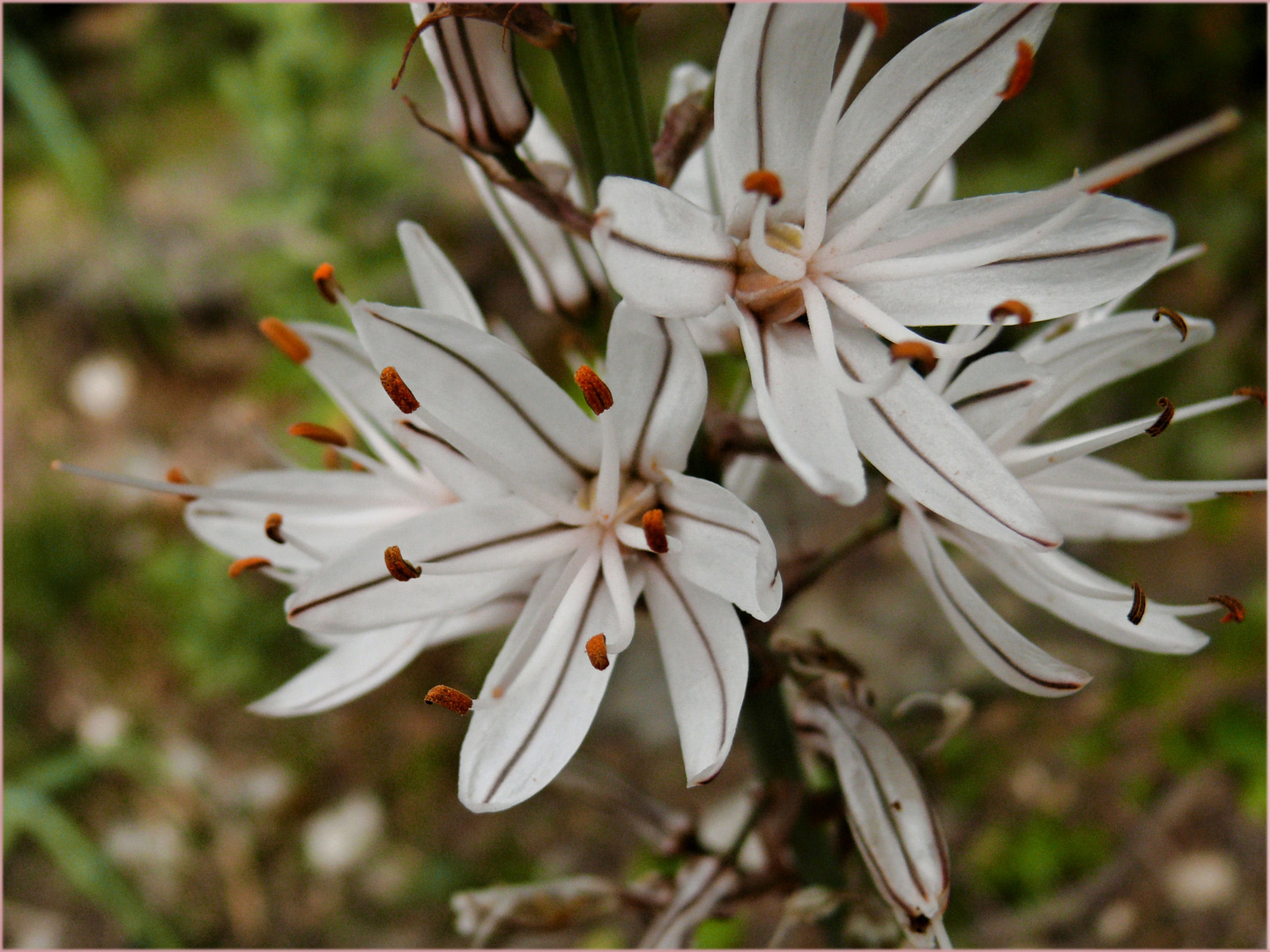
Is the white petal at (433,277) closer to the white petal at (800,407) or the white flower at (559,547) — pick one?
the white flower at (559,547)

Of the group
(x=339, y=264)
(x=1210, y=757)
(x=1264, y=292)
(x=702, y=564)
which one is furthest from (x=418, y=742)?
(x=1264, y=292)

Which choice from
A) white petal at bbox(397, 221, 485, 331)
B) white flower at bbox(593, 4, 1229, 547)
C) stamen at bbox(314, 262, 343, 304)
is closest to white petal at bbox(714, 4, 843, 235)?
white flower at bbox(593, 4, 1229, 547)

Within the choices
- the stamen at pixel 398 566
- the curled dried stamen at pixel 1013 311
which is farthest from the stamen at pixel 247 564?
the curled dried stamen at pixel 1013 311

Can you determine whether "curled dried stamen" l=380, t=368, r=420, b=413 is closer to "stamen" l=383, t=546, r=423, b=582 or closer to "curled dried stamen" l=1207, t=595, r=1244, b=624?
"stamen" l=383, t=546, r=423, b=582

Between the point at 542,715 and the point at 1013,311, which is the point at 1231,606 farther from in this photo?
the point at 542,715

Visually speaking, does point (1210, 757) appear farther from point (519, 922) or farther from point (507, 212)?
point (507, 212)

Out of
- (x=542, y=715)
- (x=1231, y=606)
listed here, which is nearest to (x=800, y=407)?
(x=542, y=715)

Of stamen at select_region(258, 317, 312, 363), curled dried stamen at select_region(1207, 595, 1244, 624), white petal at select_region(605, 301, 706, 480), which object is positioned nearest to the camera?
white petal at select_region(605, 301, 706, 480)
